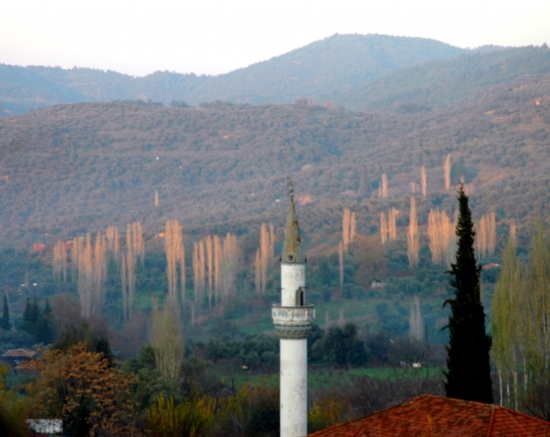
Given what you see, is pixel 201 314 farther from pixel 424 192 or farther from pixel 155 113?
pixel 155 113

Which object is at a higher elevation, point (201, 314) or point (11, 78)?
point (11, 78)

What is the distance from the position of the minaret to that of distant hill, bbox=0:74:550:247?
6124cm

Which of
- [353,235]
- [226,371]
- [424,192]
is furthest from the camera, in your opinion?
[424,192]

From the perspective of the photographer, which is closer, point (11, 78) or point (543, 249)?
point (543, 249)

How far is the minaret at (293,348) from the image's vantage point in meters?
24.3

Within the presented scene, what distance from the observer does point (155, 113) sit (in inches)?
6156

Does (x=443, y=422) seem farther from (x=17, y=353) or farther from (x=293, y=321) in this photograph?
(x=17, y=353)

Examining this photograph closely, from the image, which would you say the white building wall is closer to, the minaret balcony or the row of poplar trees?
the minaret balcony

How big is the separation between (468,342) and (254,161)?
127 meters

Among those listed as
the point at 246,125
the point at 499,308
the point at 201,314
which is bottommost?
the point at 201,314

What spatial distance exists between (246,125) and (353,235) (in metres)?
79.7

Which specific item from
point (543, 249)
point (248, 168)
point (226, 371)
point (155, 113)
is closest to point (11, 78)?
point (155, 113)

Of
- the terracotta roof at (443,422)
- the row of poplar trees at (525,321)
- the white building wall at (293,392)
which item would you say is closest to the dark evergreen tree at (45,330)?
the row of poplar trees at (525,321)

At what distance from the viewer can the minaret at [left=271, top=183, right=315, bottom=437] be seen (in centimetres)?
2428
